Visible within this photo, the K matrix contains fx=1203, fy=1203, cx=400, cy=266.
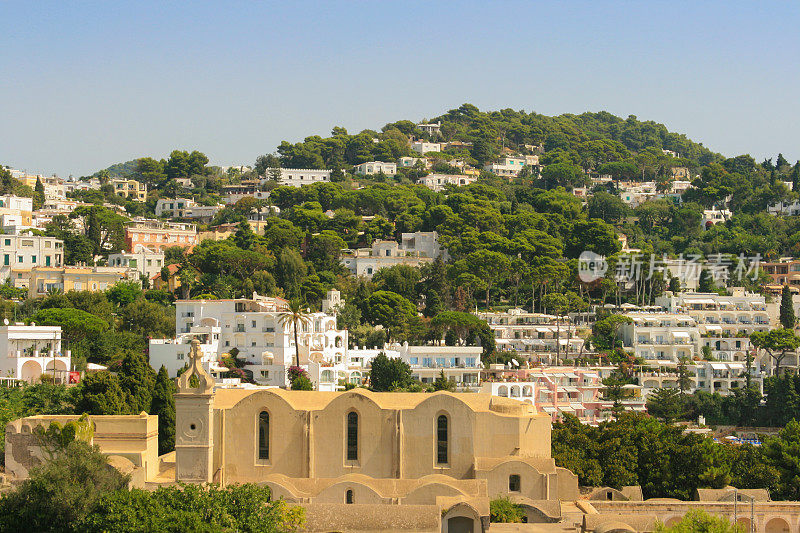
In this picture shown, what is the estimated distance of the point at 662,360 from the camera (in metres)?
74.6

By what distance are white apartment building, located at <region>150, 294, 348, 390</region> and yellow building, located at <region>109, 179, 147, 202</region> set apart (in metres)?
51.6

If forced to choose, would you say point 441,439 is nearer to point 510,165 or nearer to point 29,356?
point 29,356

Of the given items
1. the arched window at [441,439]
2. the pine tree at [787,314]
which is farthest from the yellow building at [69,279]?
the arched window at [441,439]

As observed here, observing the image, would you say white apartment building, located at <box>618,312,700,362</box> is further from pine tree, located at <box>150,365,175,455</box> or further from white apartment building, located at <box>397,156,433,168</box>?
white apartment building, located at <box>397,156,433,168</box>

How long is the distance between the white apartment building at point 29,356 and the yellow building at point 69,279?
47.0ft

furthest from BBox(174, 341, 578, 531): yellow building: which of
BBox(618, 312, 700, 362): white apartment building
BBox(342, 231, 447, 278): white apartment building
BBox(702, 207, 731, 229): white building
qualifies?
BBox(702, 207, 731, 229): white building

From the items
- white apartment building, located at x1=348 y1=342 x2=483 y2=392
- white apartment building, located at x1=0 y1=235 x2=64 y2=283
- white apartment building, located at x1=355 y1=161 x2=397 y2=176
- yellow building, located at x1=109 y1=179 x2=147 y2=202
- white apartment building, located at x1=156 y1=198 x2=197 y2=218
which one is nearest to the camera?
white apartment building, located at x1=348 y1=342 x2=483 y2=392

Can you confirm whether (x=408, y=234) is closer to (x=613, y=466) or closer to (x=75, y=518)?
(x=613, y=466)

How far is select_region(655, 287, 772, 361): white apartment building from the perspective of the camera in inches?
3039

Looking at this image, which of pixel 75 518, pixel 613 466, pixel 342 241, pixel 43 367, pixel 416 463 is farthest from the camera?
pixel 342 241

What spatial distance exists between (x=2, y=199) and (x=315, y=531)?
6699 cm

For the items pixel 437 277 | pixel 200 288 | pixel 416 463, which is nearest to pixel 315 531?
pixel 416 463

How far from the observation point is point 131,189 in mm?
118312

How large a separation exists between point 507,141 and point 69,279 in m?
84.0
